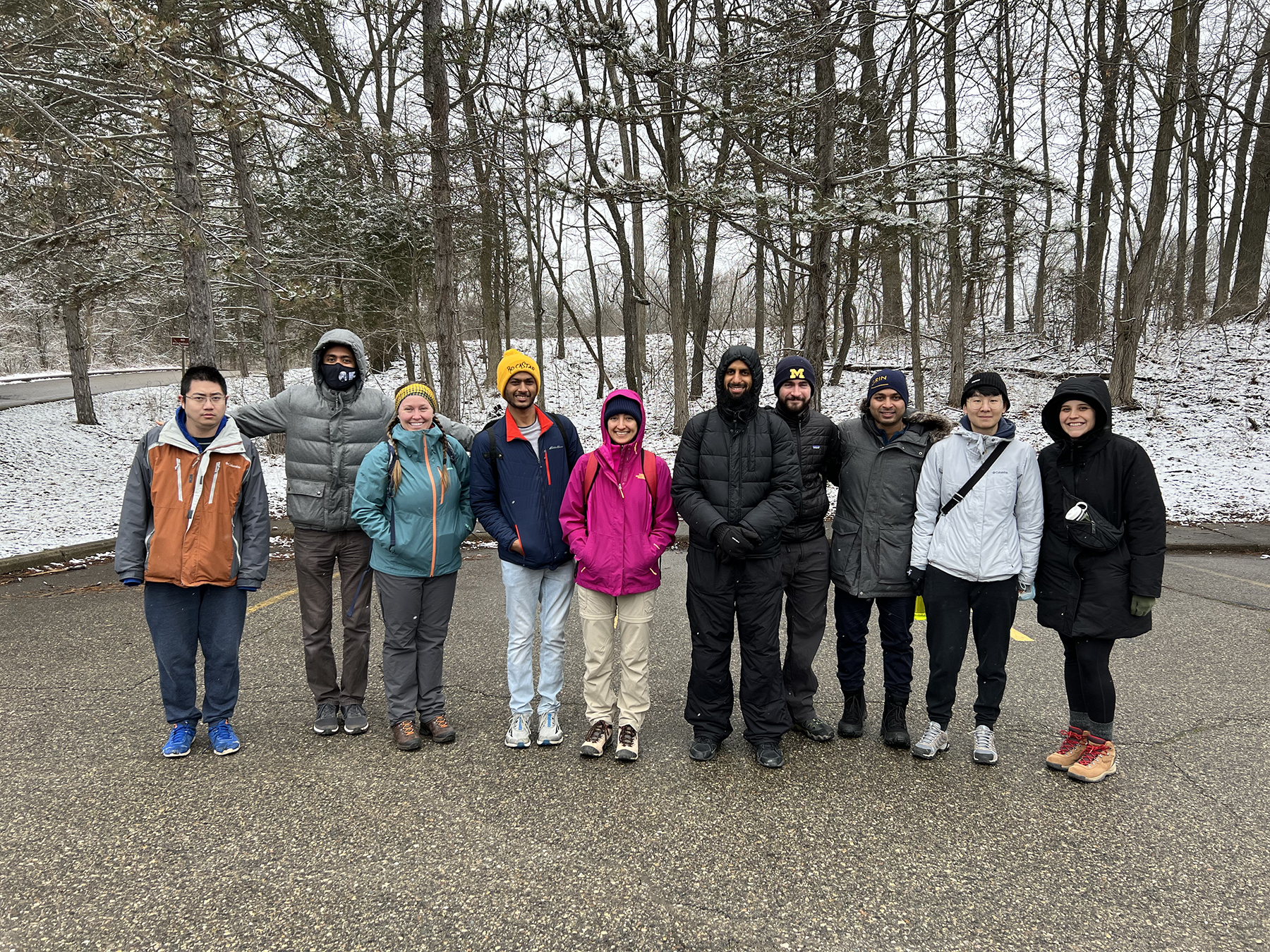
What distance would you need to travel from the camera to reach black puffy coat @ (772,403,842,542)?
12.7 ft

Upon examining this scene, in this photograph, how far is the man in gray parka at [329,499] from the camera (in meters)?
3.98

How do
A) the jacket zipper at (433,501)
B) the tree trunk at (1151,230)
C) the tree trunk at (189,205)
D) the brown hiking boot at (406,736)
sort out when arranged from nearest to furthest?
the brown hiking boot at (406,736) → the jacket zipper at (433,501) → the tree trunk at (189,205) → the tree trunk at (1151,230)

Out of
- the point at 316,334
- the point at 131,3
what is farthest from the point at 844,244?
the point at 131,3

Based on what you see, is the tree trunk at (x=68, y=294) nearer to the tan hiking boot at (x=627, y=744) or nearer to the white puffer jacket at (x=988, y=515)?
the tan hiking boot at (x=627, y=744)

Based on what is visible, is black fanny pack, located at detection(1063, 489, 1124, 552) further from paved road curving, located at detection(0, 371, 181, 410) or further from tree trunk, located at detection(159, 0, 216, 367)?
paved road curving, located at detection(0, 371, 181, 410)

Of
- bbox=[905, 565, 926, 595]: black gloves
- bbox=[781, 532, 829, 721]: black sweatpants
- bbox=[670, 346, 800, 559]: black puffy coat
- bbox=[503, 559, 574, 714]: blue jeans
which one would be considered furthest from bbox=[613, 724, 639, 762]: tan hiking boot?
bbox=[905, 565, 926, 595]: black gloves

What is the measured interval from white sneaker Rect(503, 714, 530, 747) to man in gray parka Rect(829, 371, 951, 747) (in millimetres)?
1773

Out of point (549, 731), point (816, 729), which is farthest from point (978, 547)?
point (549, 731)

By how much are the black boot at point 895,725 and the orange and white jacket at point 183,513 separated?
11.3 ft

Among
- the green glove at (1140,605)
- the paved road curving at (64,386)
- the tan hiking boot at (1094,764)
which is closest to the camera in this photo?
the green glove at (1140,605)

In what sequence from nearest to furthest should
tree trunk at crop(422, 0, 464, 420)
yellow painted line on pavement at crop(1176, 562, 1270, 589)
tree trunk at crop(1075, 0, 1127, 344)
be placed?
yellow painted line on pavement at crop(1176, 562, 1270, 589), tree trunk at crop(422, 0, 464, 420), tree trunk at crop(1075, 0, 1127, 344)

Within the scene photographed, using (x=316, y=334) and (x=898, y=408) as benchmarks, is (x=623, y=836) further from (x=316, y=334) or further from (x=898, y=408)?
(x=316, y=334)

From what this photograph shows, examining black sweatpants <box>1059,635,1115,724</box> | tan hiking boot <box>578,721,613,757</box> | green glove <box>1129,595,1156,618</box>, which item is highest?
green glove <box>1129,595,1156,618</box>

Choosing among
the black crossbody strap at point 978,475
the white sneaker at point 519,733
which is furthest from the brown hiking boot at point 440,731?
the black crossbody strap at point 978,475
